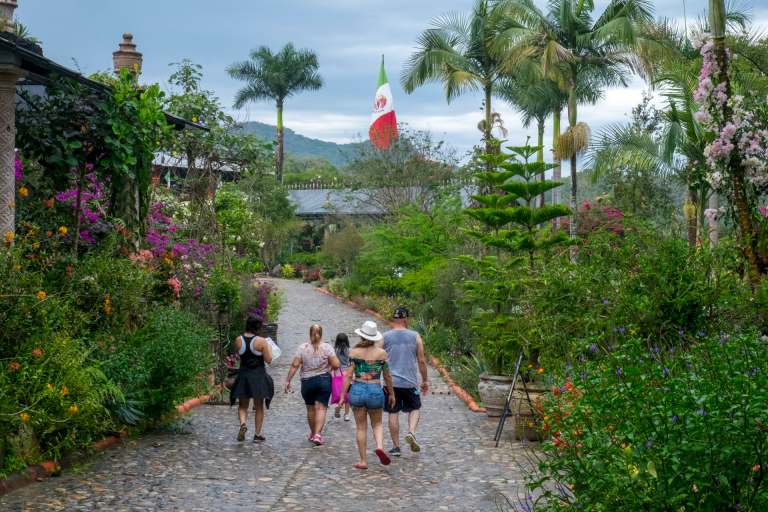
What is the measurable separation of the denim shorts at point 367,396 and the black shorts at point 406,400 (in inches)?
26.0

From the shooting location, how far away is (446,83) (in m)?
26.0

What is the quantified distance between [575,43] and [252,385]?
1918cm

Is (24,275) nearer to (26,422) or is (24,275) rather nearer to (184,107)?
(26,422)

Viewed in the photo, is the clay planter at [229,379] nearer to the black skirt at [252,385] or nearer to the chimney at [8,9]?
the black skirt at [252,385]

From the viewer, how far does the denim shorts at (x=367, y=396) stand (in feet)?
23.8

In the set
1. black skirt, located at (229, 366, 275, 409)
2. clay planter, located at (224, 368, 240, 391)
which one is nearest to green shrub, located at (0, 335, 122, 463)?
black skirt, located at (229, 366, 275, 409)

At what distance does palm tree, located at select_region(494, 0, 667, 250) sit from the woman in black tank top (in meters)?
15.8

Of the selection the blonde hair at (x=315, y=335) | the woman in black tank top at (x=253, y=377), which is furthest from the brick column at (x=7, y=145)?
the blonde hair at (x=315, y=335)

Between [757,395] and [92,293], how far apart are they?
21.5 ft

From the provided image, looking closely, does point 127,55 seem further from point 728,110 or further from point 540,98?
point 540,98

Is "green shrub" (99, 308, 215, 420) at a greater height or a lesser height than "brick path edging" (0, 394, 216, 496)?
greater

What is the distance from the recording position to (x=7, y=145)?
277 inches

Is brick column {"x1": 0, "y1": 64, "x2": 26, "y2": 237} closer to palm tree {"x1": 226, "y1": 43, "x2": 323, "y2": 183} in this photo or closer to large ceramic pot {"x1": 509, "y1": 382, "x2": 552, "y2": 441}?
large ceramic pot {"x1": 509, "y1": 382, "x2": 552, "y2": 441}

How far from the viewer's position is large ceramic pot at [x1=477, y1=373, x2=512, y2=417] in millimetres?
9758
